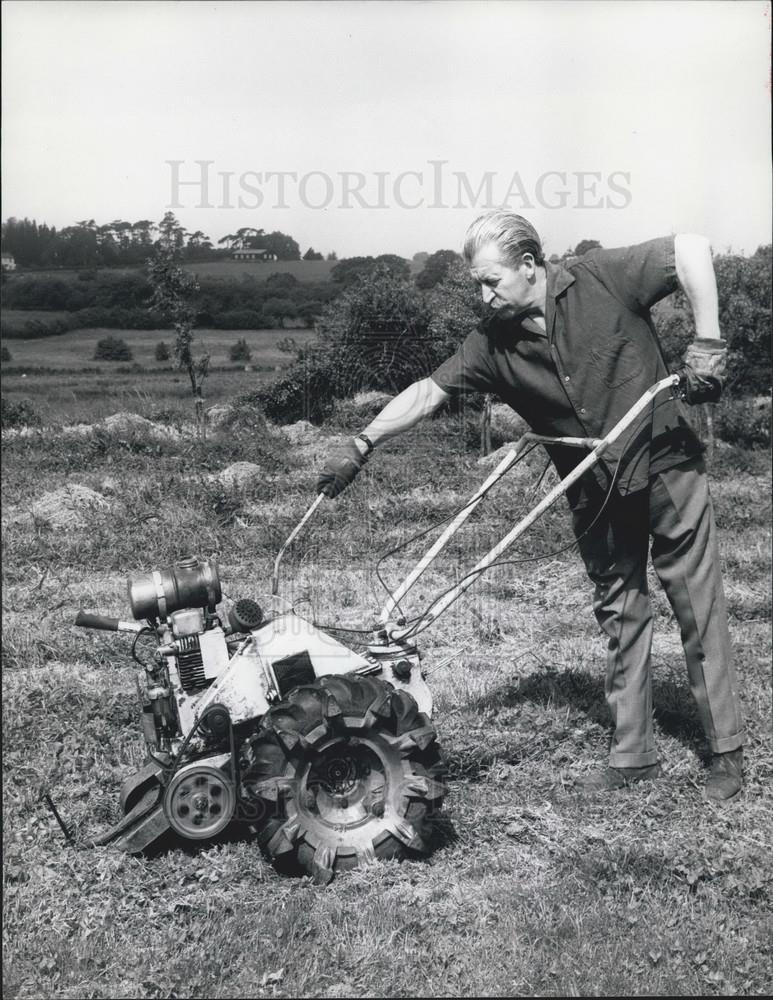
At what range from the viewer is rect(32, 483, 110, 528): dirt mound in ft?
31.5

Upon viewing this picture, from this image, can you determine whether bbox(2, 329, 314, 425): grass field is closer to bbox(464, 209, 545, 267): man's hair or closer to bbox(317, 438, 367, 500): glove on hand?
bbox(317, 438, 367, 500): glove on hand

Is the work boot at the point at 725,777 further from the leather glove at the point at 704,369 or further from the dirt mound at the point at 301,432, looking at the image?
the dirt mound at the point at 301,432

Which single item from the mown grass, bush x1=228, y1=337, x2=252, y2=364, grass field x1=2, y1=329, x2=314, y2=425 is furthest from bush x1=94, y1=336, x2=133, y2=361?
the mown grass

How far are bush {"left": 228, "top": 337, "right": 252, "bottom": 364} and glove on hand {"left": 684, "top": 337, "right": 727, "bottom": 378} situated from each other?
535 inches

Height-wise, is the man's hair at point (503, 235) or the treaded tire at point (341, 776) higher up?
the man's hair at point (503, 235)

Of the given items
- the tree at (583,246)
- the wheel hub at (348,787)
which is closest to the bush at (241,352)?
the tree at (583,246)

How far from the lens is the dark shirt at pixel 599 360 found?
13.9 ft

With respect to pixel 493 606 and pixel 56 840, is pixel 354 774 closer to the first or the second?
pixel 56 840

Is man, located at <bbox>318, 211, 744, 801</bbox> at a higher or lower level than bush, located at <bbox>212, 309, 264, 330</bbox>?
lower

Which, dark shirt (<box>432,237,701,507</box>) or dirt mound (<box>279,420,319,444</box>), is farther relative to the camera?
dirt mound (<box>279,420,319,444</box>)

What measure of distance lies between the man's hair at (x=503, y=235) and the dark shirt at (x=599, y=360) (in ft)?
0.65

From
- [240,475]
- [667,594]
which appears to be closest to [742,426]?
[240,475]

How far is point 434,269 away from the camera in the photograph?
15391mm

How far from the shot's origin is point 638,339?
4289 mm
